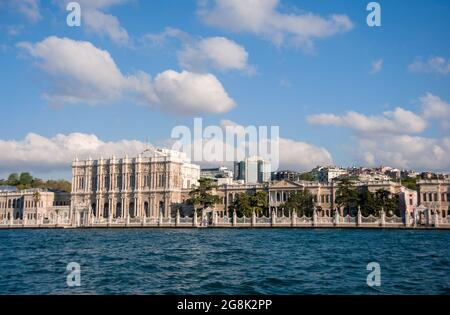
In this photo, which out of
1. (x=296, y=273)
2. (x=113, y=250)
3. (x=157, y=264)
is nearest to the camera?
(x=296, y=273)

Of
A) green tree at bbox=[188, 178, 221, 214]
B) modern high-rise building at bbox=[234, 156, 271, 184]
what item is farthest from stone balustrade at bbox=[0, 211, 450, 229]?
modern high-rise building at bbox=[234, 156, 271, 184]

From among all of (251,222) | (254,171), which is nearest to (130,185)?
(251,222)

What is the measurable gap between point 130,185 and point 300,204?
28910 mm

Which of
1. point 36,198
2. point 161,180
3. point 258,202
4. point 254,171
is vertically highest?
point 254,171

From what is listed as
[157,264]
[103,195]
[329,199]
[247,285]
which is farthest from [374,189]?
[247,285]

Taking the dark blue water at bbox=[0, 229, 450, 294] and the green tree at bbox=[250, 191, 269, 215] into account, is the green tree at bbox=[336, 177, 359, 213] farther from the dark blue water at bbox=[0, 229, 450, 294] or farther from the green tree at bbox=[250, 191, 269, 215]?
the dark blue water at bbox=[0, 229, 450, 294]

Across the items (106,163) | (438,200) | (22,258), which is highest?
(106,163)

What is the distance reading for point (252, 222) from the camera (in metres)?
60.3

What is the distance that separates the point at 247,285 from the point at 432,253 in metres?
13.5

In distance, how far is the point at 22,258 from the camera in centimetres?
2600

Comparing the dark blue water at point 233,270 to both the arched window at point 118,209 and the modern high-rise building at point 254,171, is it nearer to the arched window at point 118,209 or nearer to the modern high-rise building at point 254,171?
the arched window at point 118,209

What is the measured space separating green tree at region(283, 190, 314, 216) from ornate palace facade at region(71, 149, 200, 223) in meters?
19.2

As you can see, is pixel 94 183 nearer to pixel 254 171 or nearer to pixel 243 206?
pixel 243 206

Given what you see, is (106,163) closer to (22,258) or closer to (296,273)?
(22,258)
